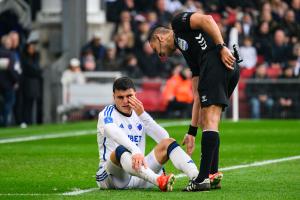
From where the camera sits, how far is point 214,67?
10430mm

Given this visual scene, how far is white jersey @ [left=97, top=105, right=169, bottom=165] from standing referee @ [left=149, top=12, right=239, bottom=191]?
0.49 m

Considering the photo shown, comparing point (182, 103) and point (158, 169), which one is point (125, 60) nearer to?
point (182, 103)

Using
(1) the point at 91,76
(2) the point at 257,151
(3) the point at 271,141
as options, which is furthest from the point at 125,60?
(2) the point at 257,151

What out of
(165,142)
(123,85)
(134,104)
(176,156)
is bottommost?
(176,156)

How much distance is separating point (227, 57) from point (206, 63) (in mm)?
238

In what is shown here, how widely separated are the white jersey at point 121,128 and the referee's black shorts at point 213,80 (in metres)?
0.55

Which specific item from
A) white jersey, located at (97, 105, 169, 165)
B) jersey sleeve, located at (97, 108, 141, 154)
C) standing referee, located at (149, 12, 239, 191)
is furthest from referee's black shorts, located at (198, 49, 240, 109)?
jersey sleeve, located at (97, 108, 141, 154)

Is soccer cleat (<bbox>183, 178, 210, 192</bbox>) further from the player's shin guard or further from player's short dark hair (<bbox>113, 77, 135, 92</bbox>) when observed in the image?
player's short dark hair (<bbox>113, 77, 135, 92</bbox>)

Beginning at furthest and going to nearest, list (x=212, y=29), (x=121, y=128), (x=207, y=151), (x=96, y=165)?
(x=96, y=165)
(x=121, y=128)
(x=207, y=151)
(x=212, y=29)

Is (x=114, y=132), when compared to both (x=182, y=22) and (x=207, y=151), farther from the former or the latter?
(x=182, y=22)

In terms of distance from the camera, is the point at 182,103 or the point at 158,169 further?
the point at 182,103

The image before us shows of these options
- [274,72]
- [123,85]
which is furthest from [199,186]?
[274,72]

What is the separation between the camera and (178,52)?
29.0m

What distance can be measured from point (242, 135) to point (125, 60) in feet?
27.0
